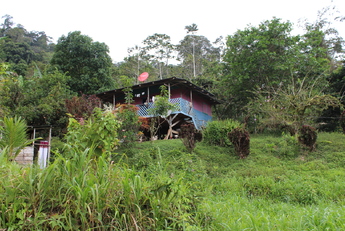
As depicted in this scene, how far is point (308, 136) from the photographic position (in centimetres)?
908

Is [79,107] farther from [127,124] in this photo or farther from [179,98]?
[179,98]

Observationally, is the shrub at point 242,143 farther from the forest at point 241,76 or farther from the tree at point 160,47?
the tree at point 160,47

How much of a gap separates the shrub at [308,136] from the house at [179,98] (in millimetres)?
7267

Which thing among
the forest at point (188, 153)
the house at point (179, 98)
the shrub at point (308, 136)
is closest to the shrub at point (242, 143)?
the forest at point (188, 153)

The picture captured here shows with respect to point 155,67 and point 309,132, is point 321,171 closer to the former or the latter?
point 309,132

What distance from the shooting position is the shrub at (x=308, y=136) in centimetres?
895

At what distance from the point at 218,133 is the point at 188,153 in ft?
10.7

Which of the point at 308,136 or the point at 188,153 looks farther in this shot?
the point at 308,136

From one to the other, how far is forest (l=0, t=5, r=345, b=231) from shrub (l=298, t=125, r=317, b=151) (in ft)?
0.12

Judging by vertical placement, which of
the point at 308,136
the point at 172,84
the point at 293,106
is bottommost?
the point at 308,136

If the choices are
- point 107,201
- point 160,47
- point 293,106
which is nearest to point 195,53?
point 160,47

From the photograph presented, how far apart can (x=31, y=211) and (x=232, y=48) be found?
1557 cm

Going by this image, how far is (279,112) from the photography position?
12.2m

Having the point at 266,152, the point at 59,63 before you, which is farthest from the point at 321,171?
the point at 59,63
